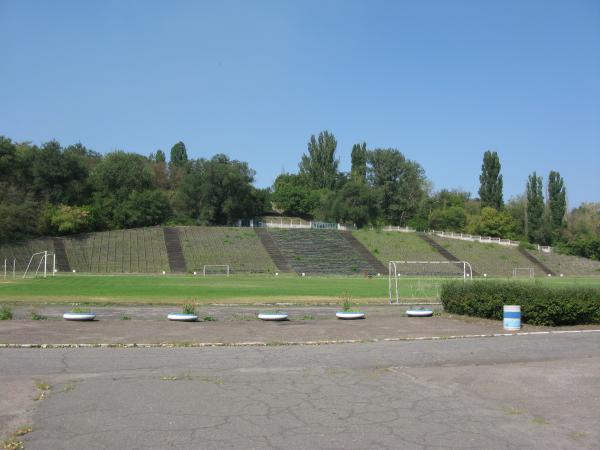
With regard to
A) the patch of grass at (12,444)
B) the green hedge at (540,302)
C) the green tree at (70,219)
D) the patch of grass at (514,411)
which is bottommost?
the patch of grass at (514,411)

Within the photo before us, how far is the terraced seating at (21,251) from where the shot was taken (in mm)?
68375

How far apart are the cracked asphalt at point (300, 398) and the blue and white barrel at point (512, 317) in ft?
15.0

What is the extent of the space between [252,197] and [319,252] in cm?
2798

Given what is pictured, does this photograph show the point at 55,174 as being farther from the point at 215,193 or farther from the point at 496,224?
the point at 496,224

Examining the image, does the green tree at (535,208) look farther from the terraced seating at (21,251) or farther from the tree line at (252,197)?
the terraced seating at (21,251)

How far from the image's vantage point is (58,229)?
82.8m

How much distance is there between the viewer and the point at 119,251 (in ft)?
252

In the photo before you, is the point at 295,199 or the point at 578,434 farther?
the point at 295,199

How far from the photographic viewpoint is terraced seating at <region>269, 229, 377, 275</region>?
7712cm

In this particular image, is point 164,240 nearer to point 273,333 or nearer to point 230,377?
point 273,333

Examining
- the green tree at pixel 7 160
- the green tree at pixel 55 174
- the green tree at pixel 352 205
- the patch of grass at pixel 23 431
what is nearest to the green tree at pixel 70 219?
the green tree at pixel 55 174

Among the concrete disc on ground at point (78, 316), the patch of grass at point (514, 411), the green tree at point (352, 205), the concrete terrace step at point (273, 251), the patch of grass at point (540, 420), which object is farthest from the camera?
the green tree at point (352, 205)

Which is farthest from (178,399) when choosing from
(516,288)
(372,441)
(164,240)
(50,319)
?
(164,240)

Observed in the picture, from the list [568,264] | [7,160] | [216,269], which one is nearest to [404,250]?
[568,264]
